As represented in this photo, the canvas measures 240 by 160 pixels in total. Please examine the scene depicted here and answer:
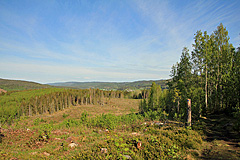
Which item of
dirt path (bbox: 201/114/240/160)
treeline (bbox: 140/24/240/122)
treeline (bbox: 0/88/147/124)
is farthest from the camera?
treeline (bbox: 0/88/147/124)

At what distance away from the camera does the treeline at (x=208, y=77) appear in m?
16.6

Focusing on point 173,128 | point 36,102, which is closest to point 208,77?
point 173,128

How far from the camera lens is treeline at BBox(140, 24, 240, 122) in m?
16.6

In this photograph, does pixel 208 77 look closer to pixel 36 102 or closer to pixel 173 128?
pixel 173 128

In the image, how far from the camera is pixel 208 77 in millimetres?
18625

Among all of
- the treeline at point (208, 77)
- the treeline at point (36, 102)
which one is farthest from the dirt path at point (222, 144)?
the treeline at point (36, 102)

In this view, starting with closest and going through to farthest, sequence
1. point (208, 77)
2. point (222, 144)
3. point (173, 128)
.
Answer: point (222, 144) < point (173, 128) < point (208, 77)

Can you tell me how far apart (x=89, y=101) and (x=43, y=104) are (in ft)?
105

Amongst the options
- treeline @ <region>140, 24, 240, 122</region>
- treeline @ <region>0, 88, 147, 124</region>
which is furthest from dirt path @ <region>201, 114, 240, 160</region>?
treeline @ <region>0, 88, 147, 124</region>

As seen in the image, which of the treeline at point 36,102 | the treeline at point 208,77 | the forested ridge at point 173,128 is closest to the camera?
the forested ridge at point 173,128

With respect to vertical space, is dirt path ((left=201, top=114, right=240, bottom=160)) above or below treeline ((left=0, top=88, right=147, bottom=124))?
above

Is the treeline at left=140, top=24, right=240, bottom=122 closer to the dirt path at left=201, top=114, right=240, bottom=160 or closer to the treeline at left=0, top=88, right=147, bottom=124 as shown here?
the dirt path at left=201, top=114, right=240, bottom=160

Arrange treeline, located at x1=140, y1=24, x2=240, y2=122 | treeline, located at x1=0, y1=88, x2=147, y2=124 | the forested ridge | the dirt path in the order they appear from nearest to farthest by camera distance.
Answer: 1. the dirt path
2. the forested ridge
3. treeline, located at x1=140, y1=24, x2=240, y2=122
4. treeline, located at x1=0, y1=88, x2=147, y2=124

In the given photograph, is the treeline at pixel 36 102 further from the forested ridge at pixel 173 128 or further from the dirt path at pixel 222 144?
the dirt path at pixel 222 144
